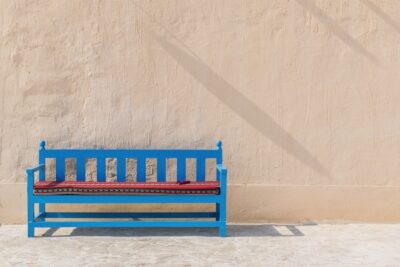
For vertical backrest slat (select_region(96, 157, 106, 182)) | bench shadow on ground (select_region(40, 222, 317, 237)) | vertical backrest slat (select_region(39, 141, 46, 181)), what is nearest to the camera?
bench shadow on ground (select_region(40, 222, 317, 237))

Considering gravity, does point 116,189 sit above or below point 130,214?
above

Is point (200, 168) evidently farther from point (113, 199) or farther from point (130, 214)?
point (113, 199)

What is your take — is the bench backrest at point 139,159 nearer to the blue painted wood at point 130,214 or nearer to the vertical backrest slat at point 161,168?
the vertical backrest slat at point 161,168

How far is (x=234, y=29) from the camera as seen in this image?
5637mm

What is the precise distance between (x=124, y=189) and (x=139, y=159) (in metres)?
0.63

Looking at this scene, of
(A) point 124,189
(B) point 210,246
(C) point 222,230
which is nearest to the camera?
(B) point 210,246

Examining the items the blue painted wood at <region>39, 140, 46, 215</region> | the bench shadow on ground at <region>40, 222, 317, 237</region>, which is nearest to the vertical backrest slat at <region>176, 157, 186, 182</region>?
the bench shadow on ground at <region>40, 222, 317, 237</region>

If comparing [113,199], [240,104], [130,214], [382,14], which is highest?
[382,14]

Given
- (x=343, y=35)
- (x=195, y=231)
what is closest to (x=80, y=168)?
(x=195, y=231)

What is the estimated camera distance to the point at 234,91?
5652 mm

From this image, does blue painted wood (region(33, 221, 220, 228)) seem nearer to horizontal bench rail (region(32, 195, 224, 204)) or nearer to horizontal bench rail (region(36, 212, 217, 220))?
horizontal bench rail (region(32, 195, 224, 204))

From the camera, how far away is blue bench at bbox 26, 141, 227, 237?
491 centimetres

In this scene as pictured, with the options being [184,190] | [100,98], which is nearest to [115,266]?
[184,190]

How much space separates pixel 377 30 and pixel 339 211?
1.96m
